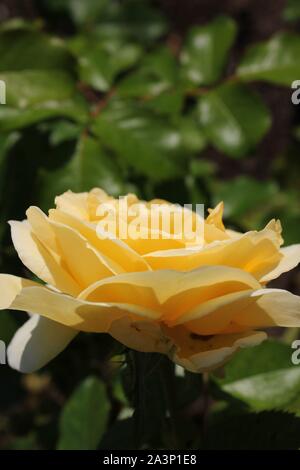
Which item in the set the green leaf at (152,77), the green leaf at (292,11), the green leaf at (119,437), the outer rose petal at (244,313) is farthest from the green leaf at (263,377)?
the green leaf at (292,11)

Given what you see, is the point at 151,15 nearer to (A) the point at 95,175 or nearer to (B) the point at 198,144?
(B) the point at 198,144

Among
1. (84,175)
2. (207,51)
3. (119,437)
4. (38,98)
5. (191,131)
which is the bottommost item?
(119,437)

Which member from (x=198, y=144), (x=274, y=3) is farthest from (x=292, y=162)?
(x=198, y=144)

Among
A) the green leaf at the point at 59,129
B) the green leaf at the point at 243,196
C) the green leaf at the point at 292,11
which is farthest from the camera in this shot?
the green leaf at the point at 292,11

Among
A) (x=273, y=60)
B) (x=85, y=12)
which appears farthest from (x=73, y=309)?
(x=85, y=12)

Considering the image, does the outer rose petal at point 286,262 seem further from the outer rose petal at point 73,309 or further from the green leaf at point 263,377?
the green leaf at point 263,377

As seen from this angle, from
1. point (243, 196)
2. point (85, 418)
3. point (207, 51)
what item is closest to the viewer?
point (85, 418)

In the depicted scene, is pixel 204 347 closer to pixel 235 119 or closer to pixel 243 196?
pixel 235 119

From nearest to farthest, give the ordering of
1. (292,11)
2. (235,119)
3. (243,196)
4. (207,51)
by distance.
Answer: (235,119) < (207,51) < (243,196) < (292,11)
